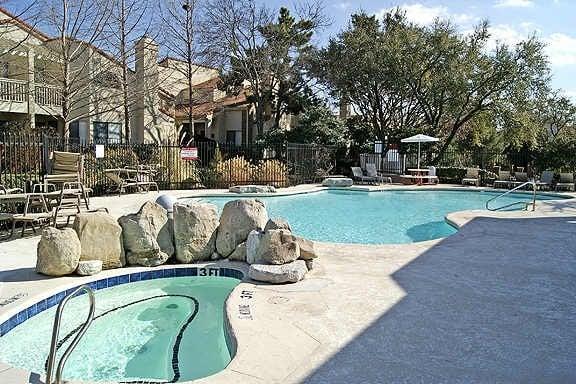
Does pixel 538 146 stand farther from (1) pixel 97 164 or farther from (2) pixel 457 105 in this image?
(1) pixel 97 164

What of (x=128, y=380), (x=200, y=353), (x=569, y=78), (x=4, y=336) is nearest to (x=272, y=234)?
(x=200, y=353)

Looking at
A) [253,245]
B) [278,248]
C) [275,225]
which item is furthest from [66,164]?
[278,248]

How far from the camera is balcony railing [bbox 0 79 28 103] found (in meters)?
20.2

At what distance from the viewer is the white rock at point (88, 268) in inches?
218

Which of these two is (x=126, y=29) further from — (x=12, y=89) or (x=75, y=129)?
(x=75, y=129)

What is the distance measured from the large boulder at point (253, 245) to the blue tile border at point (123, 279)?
0.82 feet

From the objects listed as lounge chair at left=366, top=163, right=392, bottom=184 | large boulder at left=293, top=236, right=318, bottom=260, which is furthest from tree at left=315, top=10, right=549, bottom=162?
large boulder at left=293, top=236, right=318, bottom=260

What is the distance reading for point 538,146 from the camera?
22.1 meters

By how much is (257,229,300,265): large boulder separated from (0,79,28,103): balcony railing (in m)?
19.1

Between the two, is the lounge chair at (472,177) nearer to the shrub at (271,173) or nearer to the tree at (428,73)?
the tree at (428,73)

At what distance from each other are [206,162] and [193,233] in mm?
13157

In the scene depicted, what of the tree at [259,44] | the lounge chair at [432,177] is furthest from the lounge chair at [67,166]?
the lounge chair at [432,177]

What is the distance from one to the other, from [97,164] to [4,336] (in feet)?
38.8

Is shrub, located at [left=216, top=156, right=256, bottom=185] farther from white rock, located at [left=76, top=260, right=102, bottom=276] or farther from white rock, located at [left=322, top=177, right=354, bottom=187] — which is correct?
white rock, located at [left=76, top=260, right=102, bottom=276]
